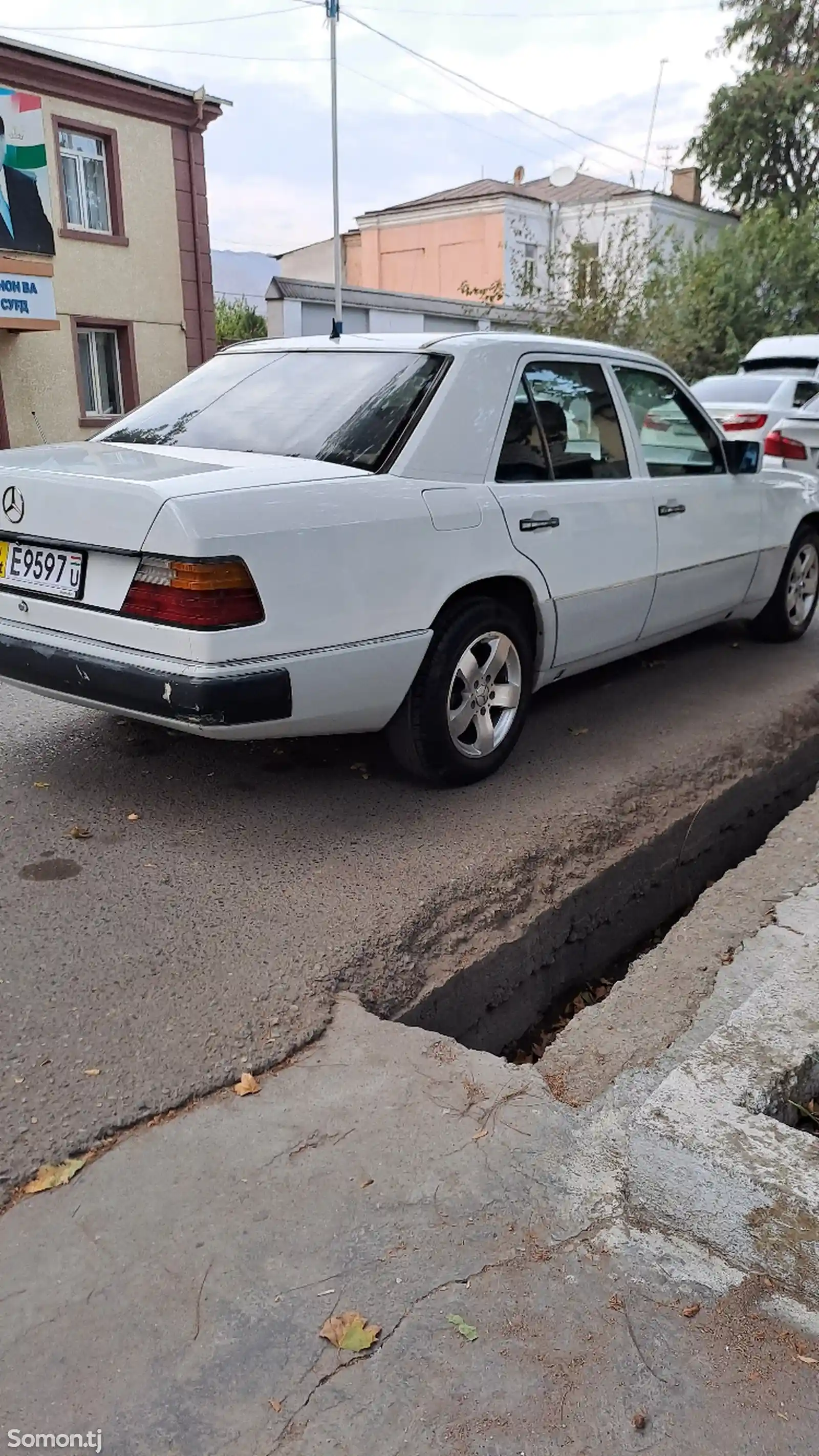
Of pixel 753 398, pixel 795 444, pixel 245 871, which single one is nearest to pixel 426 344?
pixel 245 871

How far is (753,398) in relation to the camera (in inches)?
515

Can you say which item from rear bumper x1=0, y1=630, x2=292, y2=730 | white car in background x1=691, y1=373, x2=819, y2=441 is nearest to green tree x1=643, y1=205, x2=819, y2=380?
white car in background x1=691, y1=373, x2=819, y2=441

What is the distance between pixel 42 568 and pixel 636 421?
9.34 ft

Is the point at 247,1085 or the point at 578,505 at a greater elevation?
the point at 578,505

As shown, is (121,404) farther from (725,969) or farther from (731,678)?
(725,969)

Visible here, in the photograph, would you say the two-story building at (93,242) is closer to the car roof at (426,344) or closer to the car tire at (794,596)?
the car tire at (794,596)

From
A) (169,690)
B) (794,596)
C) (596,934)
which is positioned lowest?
(596,934)

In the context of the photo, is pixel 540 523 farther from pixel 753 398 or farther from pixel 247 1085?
pixel 753 398

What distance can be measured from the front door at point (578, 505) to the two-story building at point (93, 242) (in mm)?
13149

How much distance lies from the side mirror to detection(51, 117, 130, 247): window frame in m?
14.7

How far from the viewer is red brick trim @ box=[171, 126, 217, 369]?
1870cm

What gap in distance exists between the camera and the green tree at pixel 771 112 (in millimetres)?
35188

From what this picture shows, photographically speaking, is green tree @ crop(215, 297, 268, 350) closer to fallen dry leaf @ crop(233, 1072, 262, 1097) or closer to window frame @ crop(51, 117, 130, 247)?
window frame @ crop(51, 117, 130, 247)

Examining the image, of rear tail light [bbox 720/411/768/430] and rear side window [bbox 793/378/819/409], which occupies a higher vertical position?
rear side window [bbox 793/378/819/409]
